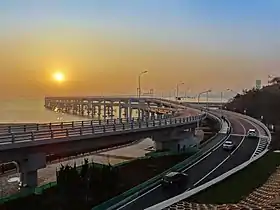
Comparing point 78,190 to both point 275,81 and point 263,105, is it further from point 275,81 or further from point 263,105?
point 275,81

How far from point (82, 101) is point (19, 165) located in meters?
160

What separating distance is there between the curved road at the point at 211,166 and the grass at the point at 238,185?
3.72 metres

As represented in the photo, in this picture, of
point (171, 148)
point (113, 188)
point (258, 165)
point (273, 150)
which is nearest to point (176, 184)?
point (113, 188)

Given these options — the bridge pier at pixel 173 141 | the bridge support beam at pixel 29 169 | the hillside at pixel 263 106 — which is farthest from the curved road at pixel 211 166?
the hillside at pixel 263 106

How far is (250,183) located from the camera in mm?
25016

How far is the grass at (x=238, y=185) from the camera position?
19.4m

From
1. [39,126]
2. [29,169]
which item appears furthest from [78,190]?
[39,126]

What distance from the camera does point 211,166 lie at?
3806cm

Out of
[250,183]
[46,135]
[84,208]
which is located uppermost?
[46,135]

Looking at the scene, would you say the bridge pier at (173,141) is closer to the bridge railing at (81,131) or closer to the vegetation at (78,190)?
the bridge railing at (81,131)

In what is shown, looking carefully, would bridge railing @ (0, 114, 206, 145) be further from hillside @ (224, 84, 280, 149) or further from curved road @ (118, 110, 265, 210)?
hillside @ (224, 84, 280, 149)

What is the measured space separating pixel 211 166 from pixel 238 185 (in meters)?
14.2

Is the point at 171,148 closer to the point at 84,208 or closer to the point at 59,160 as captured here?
the point at 59,160

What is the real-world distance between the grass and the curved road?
3.72m
